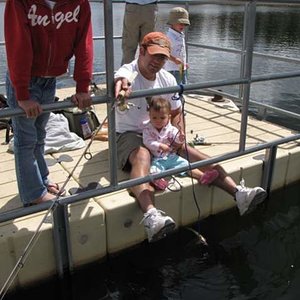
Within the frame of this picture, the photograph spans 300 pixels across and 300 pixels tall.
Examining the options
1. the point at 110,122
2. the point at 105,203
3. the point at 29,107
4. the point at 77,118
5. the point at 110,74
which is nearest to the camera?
the point at 29,107

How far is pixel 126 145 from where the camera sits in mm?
3160

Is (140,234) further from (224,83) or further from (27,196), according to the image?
(224,83)

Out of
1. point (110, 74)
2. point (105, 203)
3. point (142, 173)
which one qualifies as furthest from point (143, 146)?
point (110, 74)

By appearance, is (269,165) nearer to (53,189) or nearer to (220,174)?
(220,174)

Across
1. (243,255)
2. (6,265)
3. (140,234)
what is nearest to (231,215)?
(243,255)

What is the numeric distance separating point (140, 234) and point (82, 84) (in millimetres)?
1185

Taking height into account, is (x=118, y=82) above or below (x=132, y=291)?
above

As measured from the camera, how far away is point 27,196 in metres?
2.59

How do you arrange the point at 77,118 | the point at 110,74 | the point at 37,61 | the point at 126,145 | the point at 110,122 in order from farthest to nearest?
the point at 77,118 < the point at 126,145 < the point at 110,122 < the point at 110,74 < the point at 37,61

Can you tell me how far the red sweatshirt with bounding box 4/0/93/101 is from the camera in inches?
82.0

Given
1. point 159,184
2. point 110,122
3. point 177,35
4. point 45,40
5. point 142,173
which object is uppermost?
point 45,40

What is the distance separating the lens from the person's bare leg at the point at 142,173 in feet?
9.34

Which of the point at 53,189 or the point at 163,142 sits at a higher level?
the point at 163,142

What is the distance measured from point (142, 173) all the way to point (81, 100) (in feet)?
2.58
